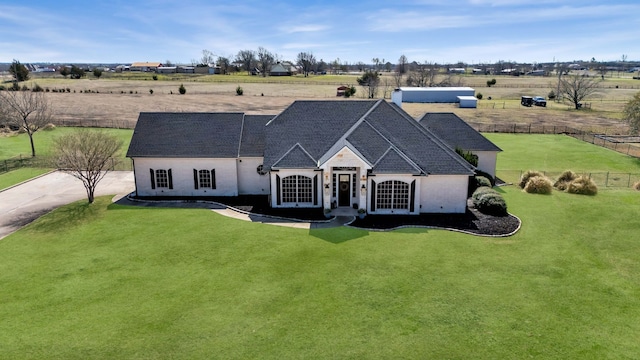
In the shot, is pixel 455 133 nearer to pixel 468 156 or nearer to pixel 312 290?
pixel 468 156

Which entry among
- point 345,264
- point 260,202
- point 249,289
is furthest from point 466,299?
point 260,202

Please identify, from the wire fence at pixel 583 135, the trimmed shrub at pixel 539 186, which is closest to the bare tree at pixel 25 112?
the trimmed shrub at pixel 539 186

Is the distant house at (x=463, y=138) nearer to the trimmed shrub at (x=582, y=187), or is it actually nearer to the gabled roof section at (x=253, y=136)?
the trimmed shrub at (x=582, y=187)

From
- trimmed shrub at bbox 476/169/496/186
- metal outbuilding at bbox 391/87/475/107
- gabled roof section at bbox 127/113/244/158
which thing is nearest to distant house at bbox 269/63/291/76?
metal outbuilding at bbox 391/87/475/107

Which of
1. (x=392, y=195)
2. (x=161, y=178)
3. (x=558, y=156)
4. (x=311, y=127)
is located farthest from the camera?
(x=558, y=156)

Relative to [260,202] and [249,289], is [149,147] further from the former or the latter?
[249,289]

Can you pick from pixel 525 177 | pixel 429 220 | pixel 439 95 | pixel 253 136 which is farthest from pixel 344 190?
pixel 439 95
